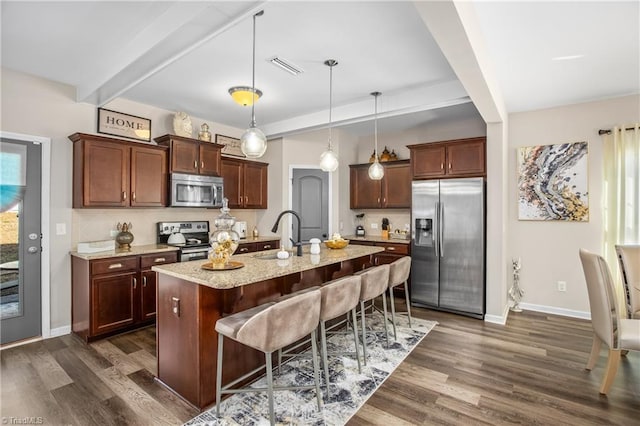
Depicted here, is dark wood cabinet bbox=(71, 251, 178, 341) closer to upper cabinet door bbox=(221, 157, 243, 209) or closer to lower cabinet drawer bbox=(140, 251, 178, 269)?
lower cabinet drawer bbox=(140, 251, 178, 269)

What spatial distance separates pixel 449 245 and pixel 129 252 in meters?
3.92

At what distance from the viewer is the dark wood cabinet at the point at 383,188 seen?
5273 millimetres

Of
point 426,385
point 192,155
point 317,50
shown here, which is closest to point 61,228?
point 192,155

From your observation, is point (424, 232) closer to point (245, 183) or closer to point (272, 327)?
point (245, 183)

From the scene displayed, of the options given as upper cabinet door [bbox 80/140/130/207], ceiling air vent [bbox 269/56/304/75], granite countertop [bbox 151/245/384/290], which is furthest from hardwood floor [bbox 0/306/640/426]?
ceiling air vent [bbox 269/56/304/75]

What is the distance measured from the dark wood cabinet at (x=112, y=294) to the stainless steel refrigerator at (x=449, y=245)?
341cm

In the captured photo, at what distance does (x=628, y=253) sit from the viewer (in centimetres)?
296

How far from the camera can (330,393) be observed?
2.31 metres

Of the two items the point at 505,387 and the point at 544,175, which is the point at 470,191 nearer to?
the point at 544,175

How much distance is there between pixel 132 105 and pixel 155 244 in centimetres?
183

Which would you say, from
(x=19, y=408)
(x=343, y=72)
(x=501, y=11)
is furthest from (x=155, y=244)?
(x=501, y=11)

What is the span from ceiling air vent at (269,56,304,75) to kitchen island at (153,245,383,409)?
190cm

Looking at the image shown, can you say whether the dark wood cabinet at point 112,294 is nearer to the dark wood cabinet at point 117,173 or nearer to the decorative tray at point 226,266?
the dark wood cabinet at point 117,173

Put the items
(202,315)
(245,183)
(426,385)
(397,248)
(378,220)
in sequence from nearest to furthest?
(202,315) < (426,385) < (397,248) < (245,183) < (378,220)
